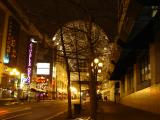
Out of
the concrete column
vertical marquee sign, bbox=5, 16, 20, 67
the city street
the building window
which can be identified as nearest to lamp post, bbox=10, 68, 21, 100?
vertical marquee sign, bbox=5, 16, 20, 67

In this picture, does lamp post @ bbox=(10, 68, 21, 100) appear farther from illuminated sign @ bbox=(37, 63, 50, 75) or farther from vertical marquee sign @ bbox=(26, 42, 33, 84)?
illuminated sign @ bbox=(37, 63, 50, 75)

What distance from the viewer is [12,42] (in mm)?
73062

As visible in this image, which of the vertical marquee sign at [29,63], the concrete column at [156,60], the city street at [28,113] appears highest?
the vertical marquee sign at [29,63]

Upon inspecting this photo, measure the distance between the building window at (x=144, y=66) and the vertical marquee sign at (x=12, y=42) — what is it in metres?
39.0

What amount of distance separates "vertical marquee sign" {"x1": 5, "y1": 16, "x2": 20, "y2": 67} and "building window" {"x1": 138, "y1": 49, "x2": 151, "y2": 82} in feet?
128

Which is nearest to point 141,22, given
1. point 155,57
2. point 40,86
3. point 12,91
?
point 155,57

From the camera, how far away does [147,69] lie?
34.5 metres

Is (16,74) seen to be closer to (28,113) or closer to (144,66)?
(28,113)

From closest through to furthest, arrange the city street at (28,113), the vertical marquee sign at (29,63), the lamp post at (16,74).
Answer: the city street at (28,113) < the lamp post at (16,74) < the vertical marquee sign at (29,63)

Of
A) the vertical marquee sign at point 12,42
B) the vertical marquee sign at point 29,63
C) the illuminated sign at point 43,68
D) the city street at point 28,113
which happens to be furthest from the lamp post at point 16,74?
the illuminated sign at point 43,68

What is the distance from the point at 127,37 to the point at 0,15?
44.0m

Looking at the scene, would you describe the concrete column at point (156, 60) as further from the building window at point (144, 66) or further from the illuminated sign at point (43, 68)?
the illuminated sign at point (43, 68)

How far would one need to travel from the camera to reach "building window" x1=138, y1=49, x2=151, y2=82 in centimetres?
3395

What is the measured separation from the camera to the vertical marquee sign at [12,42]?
72.2 meters
